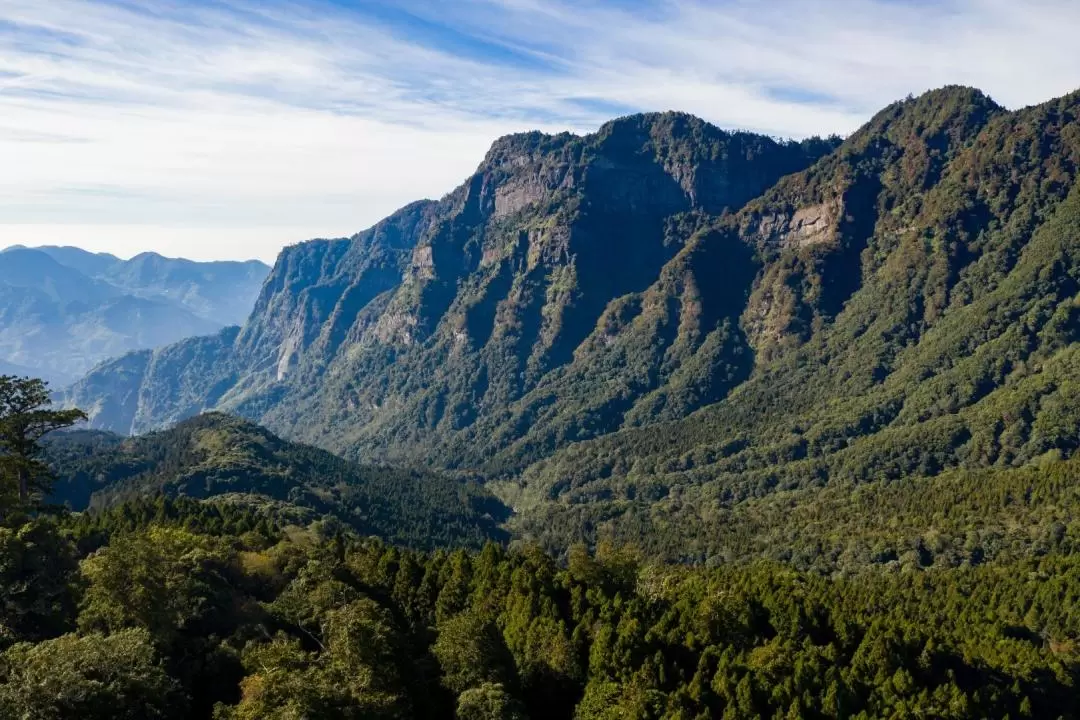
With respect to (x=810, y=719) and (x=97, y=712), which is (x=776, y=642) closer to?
(x=810, y=719)

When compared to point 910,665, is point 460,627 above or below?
above

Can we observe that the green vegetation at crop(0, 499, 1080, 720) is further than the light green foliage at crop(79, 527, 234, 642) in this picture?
No

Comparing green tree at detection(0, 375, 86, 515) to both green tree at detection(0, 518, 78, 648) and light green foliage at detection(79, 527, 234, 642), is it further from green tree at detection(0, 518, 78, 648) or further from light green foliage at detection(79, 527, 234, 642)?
light green foliage at detection(79, 527, 234, 642)

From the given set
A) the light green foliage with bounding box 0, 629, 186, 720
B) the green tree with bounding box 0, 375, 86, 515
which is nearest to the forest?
the light green foliage with bounding box 0, 629, 186, 720

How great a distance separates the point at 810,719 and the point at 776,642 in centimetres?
1308

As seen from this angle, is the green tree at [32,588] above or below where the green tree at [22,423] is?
below

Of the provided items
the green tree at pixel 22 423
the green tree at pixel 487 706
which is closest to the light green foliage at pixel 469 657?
the green tree at pixel 487 706

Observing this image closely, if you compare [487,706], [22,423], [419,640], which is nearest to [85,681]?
[487,706]

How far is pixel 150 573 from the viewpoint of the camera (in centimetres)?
7700

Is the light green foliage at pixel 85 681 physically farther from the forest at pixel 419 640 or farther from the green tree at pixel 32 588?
the green tree at pixel 32 588

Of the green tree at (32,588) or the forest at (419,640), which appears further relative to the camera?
the green tree at (32,588)

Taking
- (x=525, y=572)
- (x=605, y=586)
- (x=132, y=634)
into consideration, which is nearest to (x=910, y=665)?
(x=605, y=586)

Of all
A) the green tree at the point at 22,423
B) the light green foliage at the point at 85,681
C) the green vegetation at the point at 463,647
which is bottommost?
the green vegetation at the point at 463,647

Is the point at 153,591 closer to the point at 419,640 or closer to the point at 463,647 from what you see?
the point at 419,640
